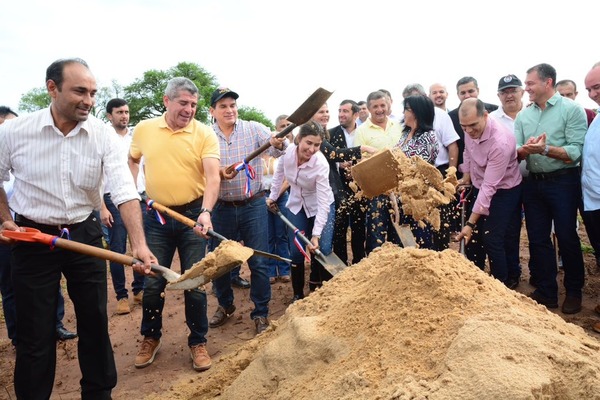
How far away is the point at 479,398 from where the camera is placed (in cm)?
154

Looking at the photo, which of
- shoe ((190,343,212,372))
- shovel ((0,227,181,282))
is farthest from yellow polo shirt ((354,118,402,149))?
shovel ((0,227,181,282))

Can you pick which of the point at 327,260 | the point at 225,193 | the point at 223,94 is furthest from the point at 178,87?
the point at 327,260

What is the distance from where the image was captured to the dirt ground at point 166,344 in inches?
127

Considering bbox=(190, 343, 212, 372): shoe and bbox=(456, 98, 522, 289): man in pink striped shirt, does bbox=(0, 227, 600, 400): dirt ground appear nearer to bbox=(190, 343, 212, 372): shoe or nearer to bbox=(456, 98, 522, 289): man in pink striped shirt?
bbox=(190, 343, 212, 372): shoe

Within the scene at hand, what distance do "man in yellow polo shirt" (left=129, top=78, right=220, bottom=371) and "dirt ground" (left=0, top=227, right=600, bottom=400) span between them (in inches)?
6.4

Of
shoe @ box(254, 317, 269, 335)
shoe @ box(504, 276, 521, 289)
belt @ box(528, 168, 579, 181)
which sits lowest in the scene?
shoe @ box(504, 276, 521, 289)

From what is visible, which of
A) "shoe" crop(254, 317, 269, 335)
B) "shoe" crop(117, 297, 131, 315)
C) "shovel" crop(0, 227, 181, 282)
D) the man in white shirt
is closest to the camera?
"shovel" crop(0, 227, 181, 282)

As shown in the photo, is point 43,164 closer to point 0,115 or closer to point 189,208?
point 189,208

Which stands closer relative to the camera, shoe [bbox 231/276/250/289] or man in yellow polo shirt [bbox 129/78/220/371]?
man in yellow polo shirt [bbox 129/78/220/371]

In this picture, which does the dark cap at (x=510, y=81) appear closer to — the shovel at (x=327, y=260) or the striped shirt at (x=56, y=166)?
the shovel at (x=327, y=260)

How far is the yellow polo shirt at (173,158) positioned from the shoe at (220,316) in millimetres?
1319

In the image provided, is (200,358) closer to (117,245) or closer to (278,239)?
(117,245)

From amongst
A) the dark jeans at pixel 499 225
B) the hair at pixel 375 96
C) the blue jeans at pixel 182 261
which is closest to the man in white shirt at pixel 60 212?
the blue jeans at pixel 182 261

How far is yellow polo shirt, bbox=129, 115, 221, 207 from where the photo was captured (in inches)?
137
